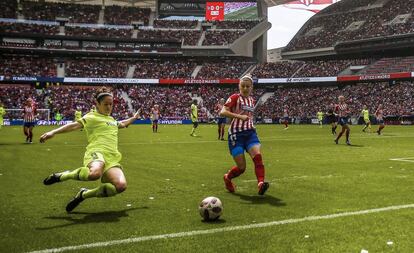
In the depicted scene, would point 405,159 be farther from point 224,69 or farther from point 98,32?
point 98,32

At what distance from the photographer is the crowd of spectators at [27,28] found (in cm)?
6694

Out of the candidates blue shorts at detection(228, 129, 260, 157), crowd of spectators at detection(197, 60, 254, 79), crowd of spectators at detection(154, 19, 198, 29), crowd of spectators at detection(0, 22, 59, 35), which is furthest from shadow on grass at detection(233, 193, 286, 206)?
crowd of spectators at detection(154, 19, 198, 29)

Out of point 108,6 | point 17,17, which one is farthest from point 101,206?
point 108,6

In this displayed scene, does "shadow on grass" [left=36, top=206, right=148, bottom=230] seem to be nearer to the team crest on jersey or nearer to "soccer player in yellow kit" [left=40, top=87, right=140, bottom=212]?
"soccer player in yellow kit" [left=40, top=87, right=140, bottom=212]

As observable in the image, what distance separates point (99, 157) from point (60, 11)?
76157mm

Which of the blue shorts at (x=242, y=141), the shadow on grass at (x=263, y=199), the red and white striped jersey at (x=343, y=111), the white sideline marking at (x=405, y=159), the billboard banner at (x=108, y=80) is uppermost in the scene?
the billboard banner at (x=108, y=80)

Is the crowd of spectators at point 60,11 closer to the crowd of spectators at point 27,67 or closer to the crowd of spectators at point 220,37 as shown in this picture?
the crowd of spectators at point 27,67

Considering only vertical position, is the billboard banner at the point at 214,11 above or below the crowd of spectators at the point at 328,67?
above

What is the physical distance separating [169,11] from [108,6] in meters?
11.8

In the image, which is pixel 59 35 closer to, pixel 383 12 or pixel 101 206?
pixel 383 12

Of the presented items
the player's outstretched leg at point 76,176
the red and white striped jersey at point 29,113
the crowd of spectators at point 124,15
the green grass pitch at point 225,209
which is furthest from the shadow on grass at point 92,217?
the crowd of spectators at point 124,15

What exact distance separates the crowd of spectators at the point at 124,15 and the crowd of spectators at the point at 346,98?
3042cm

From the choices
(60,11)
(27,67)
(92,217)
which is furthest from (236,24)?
(92,217)

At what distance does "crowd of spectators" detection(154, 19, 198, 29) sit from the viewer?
3153 inches
